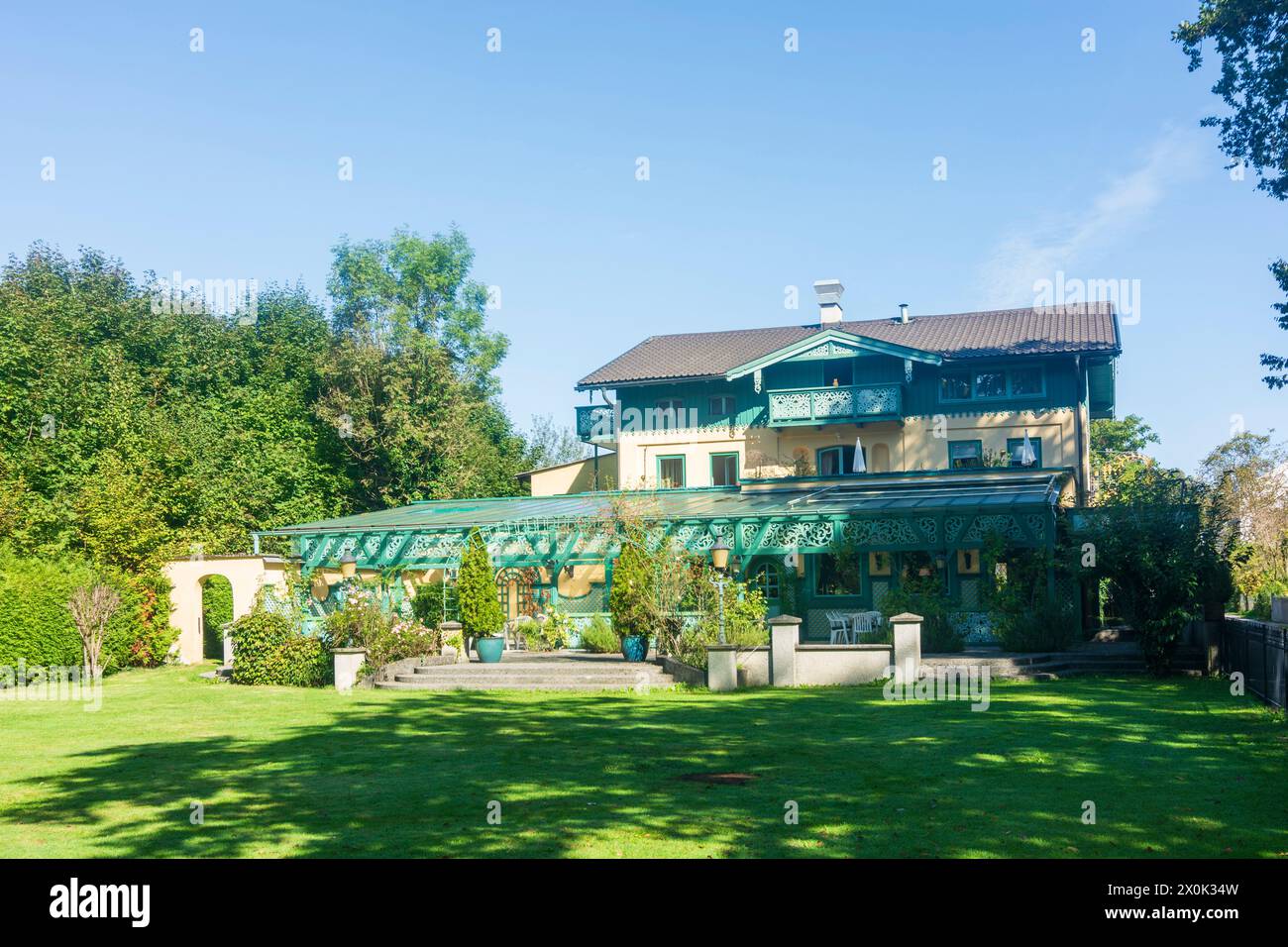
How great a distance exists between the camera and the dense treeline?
1214 inches

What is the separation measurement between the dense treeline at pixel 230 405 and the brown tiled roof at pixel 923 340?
779 centimetres

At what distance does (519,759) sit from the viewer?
1162cm

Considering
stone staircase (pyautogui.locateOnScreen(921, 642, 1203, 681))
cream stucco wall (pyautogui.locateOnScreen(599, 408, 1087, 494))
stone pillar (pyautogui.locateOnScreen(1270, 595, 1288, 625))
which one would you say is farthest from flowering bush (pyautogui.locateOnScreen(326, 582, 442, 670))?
stone pillar (pyautogui.locateOnScreen(1270, 595, 1288, 625))

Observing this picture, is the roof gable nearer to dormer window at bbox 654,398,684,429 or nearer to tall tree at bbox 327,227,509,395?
dormer window at bbox 654,398,684,429

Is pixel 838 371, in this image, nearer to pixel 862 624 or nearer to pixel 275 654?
pixel 862 624

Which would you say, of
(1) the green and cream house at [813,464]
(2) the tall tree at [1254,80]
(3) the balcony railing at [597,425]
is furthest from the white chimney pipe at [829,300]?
(2) the tall tree at [1254,80]

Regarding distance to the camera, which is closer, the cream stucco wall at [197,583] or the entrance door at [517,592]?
the cream stucco wall at [197,583]

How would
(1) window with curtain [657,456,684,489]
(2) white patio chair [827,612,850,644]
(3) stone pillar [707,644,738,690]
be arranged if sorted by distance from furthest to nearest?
1. (1) window with curtain [657,456,684,489]
2. (2) white patio chair [827,612,850,644]
3. (3) stone pillar [707,644,738,690]

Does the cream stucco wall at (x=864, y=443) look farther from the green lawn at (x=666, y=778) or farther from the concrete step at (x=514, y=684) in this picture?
the green lawn at (x=666, y=778)

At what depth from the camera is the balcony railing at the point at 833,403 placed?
3139 cm

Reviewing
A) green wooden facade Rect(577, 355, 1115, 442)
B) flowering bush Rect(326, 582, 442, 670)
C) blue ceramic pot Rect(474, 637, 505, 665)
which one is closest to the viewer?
flowering bush Rect(326, 582, 442, 670)

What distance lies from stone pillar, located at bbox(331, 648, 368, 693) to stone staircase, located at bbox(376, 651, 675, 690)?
1.93 feet
